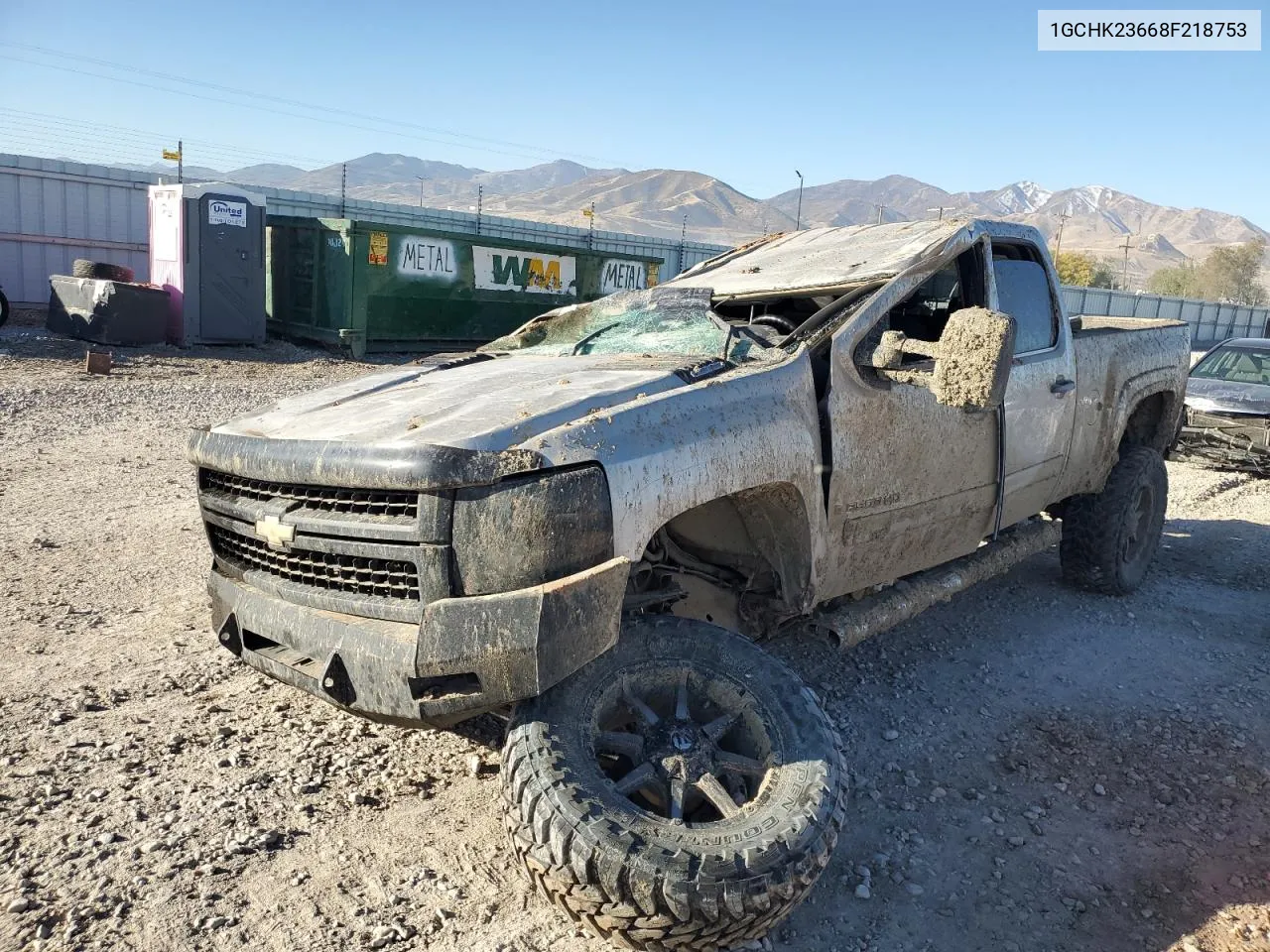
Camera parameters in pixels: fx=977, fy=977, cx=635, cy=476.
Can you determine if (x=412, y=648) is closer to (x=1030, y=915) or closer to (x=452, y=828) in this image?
(x=452, y=828)

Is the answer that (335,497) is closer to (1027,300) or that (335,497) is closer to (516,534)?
(516,534)

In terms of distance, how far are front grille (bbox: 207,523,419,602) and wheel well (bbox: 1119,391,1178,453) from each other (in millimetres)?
4882

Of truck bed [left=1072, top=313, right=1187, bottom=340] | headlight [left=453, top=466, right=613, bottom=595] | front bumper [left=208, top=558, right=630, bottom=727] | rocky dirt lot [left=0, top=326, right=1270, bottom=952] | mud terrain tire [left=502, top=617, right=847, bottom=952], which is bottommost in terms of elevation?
rocky dirt lot [left=0, top=326, right=1270, bottom=952]

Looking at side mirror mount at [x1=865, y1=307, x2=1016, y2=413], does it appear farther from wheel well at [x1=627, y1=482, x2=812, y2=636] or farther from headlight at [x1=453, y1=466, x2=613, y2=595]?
headlight at [x1=453, y1=466, x2=613, y2=595]

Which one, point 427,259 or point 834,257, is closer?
point 834,257

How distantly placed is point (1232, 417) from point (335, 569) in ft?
31.2

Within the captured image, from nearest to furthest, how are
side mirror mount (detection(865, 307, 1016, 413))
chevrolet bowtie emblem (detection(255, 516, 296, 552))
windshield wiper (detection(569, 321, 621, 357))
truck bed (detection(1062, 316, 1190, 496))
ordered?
chevrolet bowtie emblem (detection(255, 516, 296, 552)), side mirror mount (detection(865, 307, 1016, 413)), windshield wiper (detection(569, 321, 621, 357)), truck bed (detection(1062, 316, 1190, 496))

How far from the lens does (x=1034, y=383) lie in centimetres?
445

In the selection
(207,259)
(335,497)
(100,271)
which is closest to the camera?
(335,497)

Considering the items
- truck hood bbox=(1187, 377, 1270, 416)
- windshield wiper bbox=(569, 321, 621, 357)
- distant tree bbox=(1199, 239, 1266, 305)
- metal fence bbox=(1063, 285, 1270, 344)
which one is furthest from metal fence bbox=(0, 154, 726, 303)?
distant tree bbox=(1199, 239, 1266, 305)

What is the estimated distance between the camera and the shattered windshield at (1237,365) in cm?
1036

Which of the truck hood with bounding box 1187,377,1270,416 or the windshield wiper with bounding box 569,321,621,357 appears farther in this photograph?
the truck hood with bounding box 1187,377,1270,416

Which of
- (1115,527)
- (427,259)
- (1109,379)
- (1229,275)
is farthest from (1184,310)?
(1109,379)

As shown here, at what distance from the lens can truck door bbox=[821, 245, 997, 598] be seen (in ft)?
11.2
